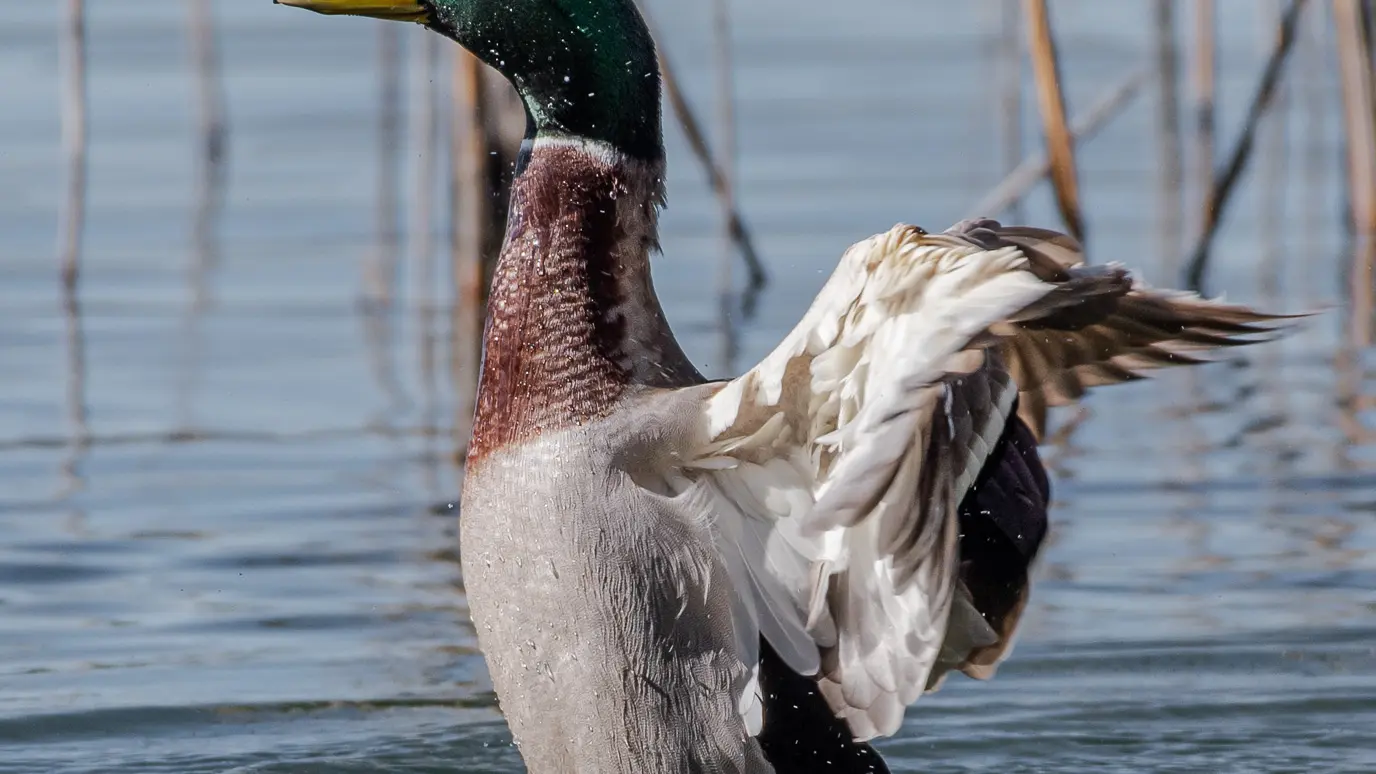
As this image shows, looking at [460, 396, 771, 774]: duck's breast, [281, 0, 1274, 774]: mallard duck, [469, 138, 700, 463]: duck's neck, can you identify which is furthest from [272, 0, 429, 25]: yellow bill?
[460, 396, 771, 774]: duck's breast

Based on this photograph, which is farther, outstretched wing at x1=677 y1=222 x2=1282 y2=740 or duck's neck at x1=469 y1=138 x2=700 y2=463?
duck's neck at x1=469 y1=138 x2=700 y2=463

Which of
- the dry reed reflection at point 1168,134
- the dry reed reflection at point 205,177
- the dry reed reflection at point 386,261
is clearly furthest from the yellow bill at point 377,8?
the dry reed reflection at point 1168,134

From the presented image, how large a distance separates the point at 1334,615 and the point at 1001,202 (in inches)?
117

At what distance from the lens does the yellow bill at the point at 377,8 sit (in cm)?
445

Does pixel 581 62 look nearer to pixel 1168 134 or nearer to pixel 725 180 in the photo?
pixel 725 180

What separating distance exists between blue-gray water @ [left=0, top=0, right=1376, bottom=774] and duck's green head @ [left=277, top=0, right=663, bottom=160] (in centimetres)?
119

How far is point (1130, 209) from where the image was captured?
10.1 meters

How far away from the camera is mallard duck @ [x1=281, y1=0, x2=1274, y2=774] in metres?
3.81

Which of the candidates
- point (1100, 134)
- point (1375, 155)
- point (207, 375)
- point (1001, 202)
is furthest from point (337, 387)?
point (1100, 134)

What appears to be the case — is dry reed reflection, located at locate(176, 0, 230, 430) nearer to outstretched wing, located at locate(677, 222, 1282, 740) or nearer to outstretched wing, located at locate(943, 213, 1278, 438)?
outstretched wing, located at locate(677, 222, 1282, 740)

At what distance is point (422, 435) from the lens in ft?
24.9

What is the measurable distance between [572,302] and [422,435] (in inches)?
135

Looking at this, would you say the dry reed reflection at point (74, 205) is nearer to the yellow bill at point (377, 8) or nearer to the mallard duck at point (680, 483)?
the yellow bill at point (377, 8)

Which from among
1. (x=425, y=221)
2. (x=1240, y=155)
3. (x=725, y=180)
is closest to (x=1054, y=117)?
(x=1240, y=155)
